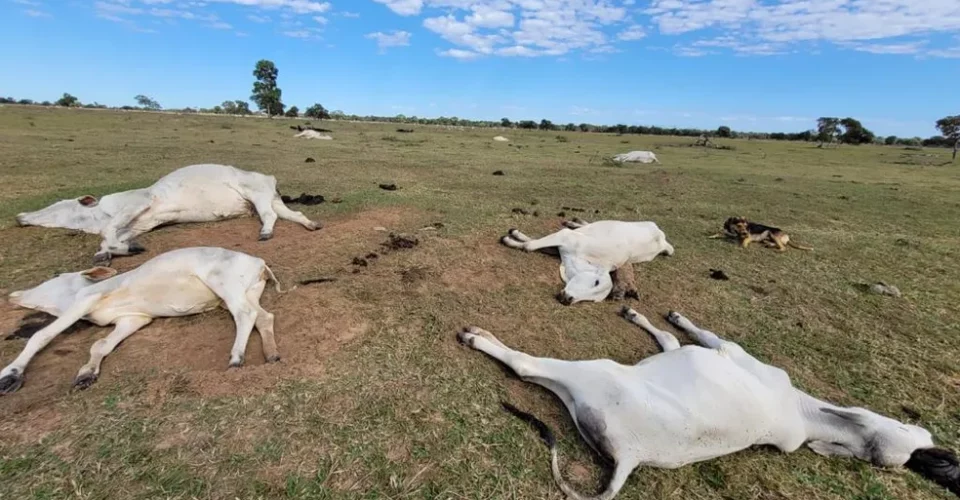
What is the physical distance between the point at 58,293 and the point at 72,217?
3.09m

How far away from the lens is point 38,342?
361 centimetres

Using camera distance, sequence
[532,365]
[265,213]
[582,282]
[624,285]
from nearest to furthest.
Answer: [532,365]
[582,282]
[624,285]
[265,213]

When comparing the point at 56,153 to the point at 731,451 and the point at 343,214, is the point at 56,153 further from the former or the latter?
the point at 731,451

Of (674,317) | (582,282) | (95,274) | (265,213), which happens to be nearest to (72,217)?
(265,213)

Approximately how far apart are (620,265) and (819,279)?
2.88m

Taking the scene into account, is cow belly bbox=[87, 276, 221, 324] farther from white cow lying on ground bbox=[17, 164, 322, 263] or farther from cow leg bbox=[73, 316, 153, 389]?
white cow lying on ground bbox=[17, 164, 322, 263]

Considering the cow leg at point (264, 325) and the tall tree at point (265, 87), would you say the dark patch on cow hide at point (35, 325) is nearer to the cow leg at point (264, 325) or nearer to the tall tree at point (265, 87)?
the cow leg at point (264, 325)

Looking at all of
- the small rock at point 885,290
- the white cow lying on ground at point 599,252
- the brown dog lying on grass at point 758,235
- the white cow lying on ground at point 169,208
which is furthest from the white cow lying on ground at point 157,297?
the brown dog lying on grass at point 758,235

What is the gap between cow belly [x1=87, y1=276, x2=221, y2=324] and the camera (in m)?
4.01

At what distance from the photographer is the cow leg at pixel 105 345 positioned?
11.2 feet

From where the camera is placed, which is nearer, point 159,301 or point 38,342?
point 38,342

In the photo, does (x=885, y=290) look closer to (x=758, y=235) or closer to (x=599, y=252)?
(x=758, y=235)

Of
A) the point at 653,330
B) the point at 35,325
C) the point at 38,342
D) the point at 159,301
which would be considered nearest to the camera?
the point at 38,342

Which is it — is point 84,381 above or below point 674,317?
above
